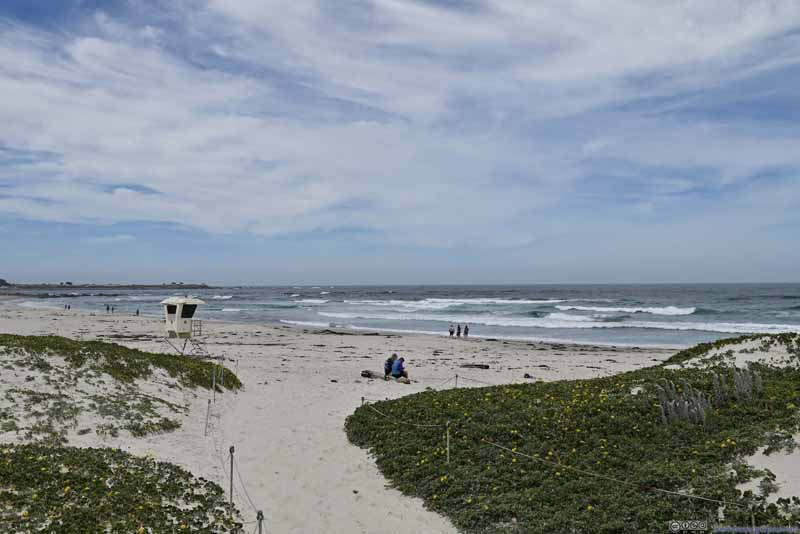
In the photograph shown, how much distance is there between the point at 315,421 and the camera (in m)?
14.8

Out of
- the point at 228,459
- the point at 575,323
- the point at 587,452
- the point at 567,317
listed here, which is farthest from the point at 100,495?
the point at 567,317

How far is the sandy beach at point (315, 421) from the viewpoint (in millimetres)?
9312

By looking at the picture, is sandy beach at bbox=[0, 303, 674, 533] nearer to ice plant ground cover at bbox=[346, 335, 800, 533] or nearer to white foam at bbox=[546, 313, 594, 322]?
ice plant ground cover at bbox=[346, 335, 800, 533]

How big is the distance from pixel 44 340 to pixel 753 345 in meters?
19.2

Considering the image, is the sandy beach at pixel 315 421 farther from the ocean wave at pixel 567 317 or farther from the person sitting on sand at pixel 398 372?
the ocean wave at pixel 567 317

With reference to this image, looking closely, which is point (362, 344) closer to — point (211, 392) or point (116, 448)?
point (211, 392)

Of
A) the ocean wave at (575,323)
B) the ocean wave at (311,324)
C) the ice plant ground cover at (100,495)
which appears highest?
the ice plant ground cover at (100,495)

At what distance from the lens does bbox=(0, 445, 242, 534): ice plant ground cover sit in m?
7.30

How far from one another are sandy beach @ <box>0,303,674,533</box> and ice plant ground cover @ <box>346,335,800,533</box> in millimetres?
694

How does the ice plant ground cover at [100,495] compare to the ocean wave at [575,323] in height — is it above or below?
above

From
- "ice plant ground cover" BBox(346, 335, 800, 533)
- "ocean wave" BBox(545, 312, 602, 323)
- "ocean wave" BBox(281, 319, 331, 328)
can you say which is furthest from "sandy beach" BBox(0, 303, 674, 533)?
"ocean wave" BBox(545, 312, 602, 323)

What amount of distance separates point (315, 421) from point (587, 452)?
7336 millimetres

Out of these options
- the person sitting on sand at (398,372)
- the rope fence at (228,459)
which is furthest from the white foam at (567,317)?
the rope fence at (228,459)

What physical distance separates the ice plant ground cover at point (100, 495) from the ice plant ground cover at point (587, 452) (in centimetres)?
343
